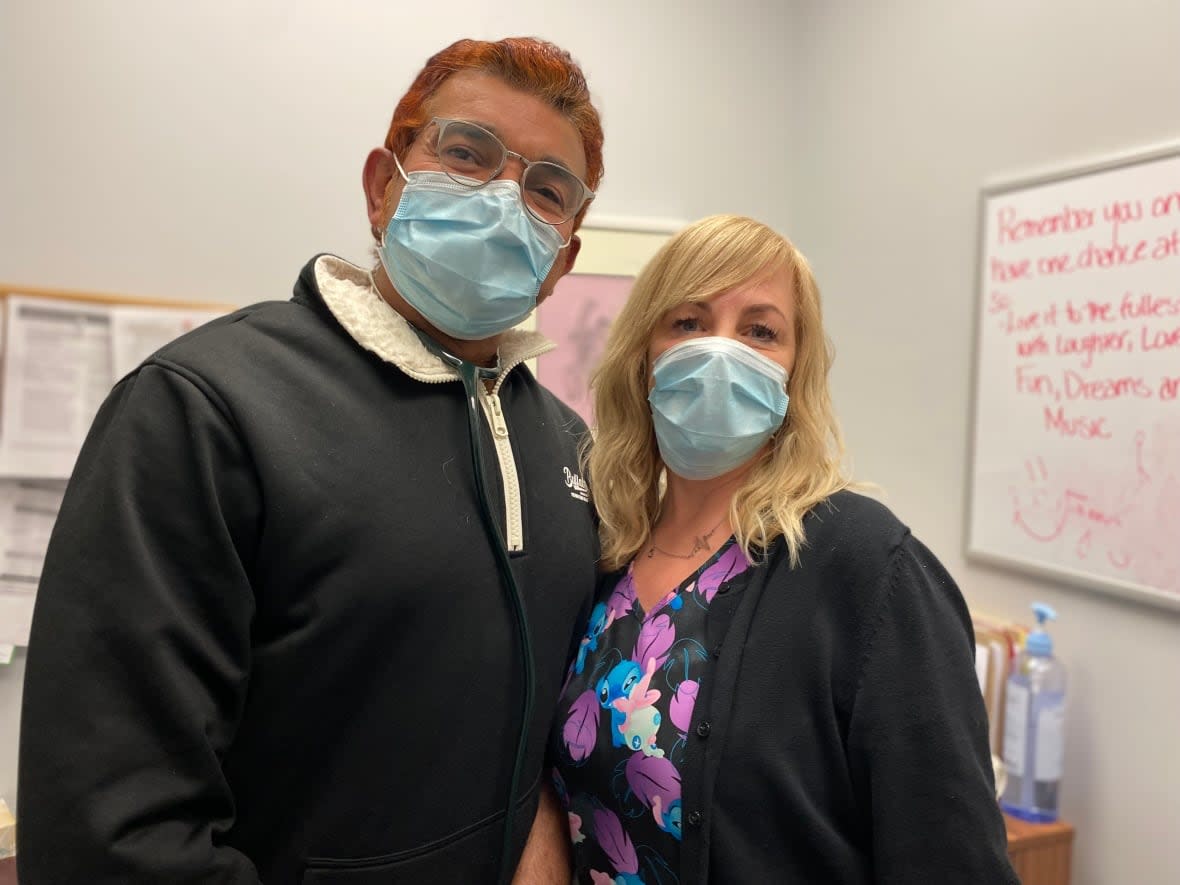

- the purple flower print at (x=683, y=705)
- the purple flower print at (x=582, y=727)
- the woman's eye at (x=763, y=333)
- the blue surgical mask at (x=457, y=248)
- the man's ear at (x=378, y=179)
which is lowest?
the purple flower print at (x=582, y=727)

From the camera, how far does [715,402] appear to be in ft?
3.83

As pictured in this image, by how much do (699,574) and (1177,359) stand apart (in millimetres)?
1035

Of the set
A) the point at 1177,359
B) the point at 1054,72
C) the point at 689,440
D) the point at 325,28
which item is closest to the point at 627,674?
the point at 689,440

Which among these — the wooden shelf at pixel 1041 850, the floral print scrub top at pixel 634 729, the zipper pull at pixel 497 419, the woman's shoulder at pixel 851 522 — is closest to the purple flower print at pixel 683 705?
the floral print scrub top at pixel 634 729

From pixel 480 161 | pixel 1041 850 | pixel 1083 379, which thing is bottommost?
pixel 1041 850

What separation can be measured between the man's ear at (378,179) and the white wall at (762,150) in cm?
106

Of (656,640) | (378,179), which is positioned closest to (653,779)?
(656,640)

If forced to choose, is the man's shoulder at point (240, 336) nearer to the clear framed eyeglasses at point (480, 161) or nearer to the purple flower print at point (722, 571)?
the clear framed eyeglasses at point (480, 161)

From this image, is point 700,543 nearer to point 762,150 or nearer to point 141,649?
point 141,649

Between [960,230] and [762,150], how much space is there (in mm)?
729

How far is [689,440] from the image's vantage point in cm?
121

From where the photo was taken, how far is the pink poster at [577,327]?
7.82ft

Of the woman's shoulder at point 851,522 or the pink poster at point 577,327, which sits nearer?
the woman's shoulder at point 851,522

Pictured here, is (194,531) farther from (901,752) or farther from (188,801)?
(901,752)
